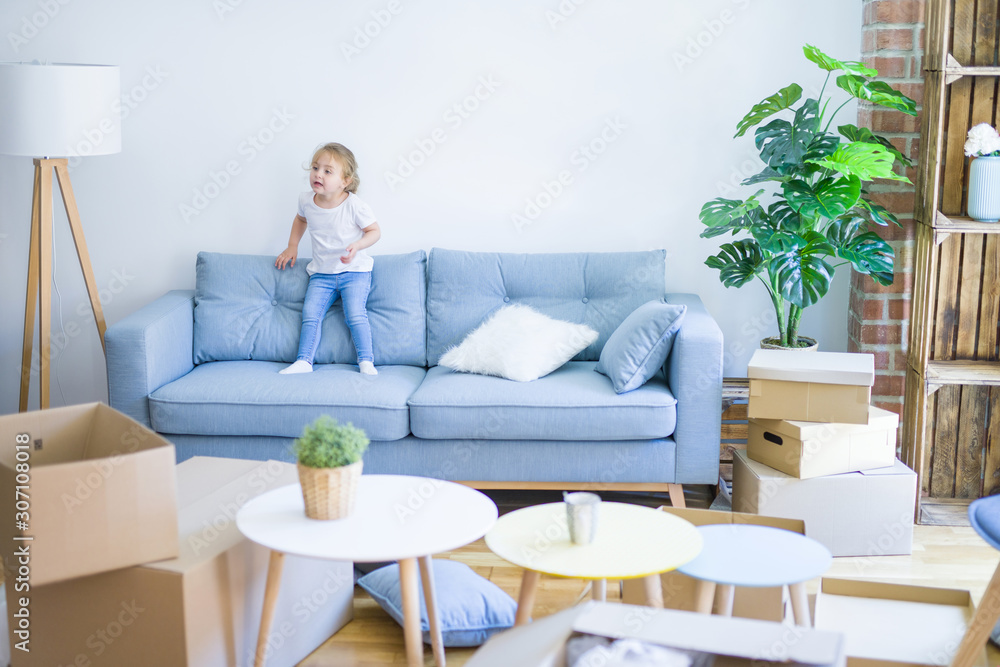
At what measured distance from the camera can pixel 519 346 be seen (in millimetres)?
3135

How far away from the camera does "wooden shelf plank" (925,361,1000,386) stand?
3.00 m

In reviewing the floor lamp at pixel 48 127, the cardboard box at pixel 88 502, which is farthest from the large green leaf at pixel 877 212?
the floor lamp at pixel 48 127

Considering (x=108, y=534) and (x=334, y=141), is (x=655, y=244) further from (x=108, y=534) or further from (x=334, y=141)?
(x=108, y=534)

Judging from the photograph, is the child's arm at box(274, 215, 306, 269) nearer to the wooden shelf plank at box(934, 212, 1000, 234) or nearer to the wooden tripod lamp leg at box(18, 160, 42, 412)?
the wooden tripod lamp leg at box(18, 160, 42, 412)

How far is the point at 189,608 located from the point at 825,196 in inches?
A: 87.4

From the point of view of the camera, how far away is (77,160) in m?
3.81

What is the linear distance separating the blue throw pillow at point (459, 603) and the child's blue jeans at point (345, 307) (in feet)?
3.62

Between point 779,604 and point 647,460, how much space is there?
0.93 metres

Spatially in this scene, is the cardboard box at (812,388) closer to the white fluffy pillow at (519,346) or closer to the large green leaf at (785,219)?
the large green leaf at (785,219)

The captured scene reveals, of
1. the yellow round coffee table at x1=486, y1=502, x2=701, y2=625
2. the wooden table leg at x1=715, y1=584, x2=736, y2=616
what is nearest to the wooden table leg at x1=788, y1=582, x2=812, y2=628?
the wooden table leg at x1=715, y1=584, x2=736, y2=616

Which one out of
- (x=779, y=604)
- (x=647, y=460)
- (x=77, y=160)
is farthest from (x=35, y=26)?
(x=779, y=604)

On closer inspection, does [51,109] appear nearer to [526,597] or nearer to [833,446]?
[526,597]

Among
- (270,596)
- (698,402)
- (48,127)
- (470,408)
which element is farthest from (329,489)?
(48,127)

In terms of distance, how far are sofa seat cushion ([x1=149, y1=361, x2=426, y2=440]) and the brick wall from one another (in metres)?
1.69
